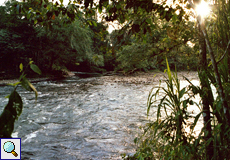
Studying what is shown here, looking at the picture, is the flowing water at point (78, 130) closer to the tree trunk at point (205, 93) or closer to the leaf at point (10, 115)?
the tree trunk at point (205, 93)

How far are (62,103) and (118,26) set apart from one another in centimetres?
678

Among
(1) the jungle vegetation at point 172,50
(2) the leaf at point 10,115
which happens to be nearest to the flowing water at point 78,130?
(1) the jungle vegetation at point 172,50

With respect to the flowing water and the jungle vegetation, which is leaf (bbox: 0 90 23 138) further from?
the flowing water

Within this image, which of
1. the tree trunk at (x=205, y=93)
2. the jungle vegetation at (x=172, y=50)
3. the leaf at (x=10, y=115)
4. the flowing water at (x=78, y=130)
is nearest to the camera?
the leaf at (x=10, y=115)

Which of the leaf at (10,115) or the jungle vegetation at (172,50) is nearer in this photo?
the leaf at (10,115)

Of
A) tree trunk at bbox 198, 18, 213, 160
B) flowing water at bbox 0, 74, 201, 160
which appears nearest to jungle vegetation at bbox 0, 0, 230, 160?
tree trunk at bbox 198, 18, 213, 160

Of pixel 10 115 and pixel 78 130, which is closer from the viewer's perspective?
pixel 10 115

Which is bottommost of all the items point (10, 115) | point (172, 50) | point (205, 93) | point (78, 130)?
point (78, 130)

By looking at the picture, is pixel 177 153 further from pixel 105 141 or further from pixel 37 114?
pixel 37 114

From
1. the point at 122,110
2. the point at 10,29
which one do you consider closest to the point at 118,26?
the point at 122,110

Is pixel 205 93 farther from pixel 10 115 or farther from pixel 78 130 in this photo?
pixel 78 130

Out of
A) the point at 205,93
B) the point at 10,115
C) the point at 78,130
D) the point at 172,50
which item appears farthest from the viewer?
the point at 78,130

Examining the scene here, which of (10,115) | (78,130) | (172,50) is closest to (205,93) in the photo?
(172,50)

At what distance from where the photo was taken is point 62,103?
8.27m
